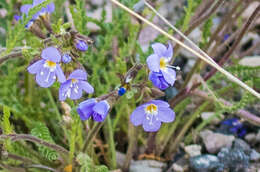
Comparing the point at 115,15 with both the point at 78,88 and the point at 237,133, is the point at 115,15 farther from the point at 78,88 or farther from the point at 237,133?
the point at 237,133

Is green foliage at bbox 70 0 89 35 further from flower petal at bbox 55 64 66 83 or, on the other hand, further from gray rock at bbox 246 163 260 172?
gray rock at bbox 246 163 260 172

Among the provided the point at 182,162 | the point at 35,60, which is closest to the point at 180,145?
the point at 182,162

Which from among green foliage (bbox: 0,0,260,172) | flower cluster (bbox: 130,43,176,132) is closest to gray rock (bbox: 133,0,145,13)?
green foliage (bbox: 0,0,260,172)

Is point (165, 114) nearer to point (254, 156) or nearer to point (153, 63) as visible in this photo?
point (153, 63)

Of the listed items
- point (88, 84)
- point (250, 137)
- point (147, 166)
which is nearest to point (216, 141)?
point (250, 137)

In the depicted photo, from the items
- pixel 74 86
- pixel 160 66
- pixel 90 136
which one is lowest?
pixel 90 136

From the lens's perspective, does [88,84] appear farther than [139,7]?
No
